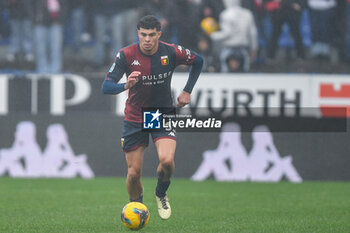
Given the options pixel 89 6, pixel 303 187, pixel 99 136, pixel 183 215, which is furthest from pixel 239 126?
pixel 183 215

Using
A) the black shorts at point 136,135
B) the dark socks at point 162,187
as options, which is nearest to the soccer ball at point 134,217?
the dark socks at point 162,187

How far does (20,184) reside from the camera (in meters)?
12.6

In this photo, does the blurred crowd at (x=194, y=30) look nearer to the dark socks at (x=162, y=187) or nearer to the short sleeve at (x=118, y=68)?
the dark socks at (x=162, y=187)

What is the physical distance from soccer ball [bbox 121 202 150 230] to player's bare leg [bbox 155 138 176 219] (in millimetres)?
586

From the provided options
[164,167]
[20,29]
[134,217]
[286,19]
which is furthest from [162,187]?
[20,29]

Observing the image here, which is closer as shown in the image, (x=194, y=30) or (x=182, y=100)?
(x=182, y=100)

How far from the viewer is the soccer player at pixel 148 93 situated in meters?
7.95

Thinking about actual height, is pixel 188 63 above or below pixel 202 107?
Result: above

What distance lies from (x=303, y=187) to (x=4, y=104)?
227 inches

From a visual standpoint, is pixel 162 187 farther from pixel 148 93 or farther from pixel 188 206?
pixel 188 206

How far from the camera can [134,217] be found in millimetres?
7520

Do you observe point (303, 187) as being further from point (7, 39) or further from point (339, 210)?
point (7, 39)

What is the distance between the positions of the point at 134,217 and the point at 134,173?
683 millimetres

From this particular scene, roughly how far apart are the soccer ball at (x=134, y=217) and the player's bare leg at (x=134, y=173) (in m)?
0.52
